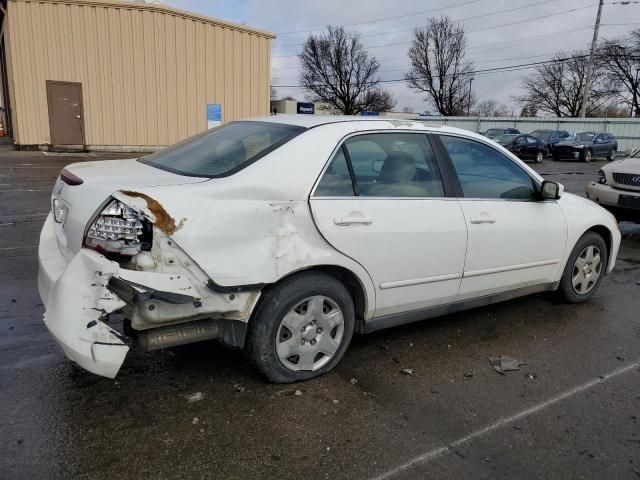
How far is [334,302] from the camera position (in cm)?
341

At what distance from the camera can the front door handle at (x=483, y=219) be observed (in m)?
3.94

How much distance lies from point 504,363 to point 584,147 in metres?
27.3

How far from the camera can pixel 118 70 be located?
65.2 feet

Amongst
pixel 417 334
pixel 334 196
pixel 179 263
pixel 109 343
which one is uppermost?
pixel 334 196

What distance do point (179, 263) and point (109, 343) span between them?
0.51 meters

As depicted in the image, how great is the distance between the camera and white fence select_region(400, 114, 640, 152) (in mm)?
38125

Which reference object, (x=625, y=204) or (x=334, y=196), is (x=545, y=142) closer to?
(x=625, y=204)

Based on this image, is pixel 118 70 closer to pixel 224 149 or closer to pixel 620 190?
pixel 620 190

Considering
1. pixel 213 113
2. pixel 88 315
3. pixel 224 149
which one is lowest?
pixel 88 315

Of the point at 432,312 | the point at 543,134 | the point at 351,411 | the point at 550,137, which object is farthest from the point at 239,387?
the point at 543,134

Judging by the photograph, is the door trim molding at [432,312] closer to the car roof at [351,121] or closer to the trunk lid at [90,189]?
the car roof at [351,121]

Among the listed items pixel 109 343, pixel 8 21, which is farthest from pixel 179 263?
pixel 8 21

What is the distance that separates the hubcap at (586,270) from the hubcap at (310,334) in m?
2.66

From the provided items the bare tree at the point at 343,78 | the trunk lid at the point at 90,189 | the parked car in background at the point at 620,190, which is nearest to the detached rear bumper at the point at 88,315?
the trunk lid at the point at 90,189
